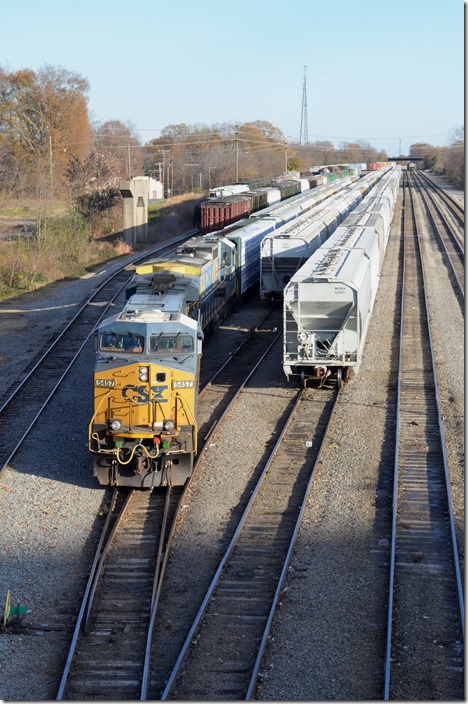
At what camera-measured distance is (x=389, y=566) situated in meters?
12.3

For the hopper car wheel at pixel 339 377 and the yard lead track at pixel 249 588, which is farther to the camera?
the hopper car wheel at pixel 339 377

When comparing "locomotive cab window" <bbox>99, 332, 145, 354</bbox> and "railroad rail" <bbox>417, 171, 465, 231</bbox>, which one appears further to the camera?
"railroad rail" <bbox>417, 171, 465, 231</bbox>

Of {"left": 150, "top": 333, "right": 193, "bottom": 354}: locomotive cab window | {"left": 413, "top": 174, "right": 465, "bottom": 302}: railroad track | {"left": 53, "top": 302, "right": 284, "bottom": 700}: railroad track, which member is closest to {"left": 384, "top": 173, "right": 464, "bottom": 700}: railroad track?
{"left": 53, "top": 302, "right": 284, "bottom": 700}: railroad track

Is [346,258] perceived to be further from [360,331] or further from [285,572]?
[285,572]

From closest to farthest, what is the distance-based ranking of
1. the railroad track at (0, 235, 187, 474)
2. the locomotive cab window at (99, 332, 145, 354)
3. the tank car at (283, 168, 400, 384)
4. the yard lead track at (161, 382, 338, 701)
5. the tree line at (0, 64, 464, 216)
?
the yard lead track at (161, 382, 338, 701) → the locomotive cab window at (99, 332, 145, 354) → the railroad track at (0, 235, 187, 474) → the tank car at (283, 168, 400, 384) → the tree line at (0, 64, 464, 216)

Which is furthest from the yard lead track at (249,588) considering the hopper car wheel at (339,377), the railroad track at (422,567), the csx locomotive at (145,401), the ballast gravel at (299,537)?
the hopper car wheel at (339,377)

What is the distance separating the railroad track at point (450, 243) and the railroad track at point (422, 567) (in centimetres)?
1541

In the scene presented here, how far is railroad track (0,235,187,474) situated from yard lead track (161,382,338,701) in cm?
553

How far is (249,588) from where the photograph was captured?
38.4 ft

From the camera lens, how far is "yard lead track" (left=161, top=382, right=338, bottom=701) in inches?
378

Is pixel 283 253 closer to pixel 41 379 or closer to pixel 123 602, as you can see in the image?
pixel 41 379

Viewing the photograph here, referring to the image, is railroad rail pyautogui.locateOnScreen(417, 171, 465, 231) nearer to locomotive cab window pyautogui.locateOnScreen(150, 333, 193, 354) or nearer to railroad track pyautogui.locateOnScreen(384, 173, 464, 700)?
railroad track pyautogui.locateOnScreen(384, 173, 464, 700)

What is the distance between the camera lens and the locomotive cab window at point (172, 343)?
15062mm

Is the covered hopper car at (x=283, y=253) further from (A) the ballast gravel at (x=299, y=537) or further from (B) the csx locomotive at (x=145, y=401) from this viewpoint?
(B) the csx locomotive at (x=145, y=401)
